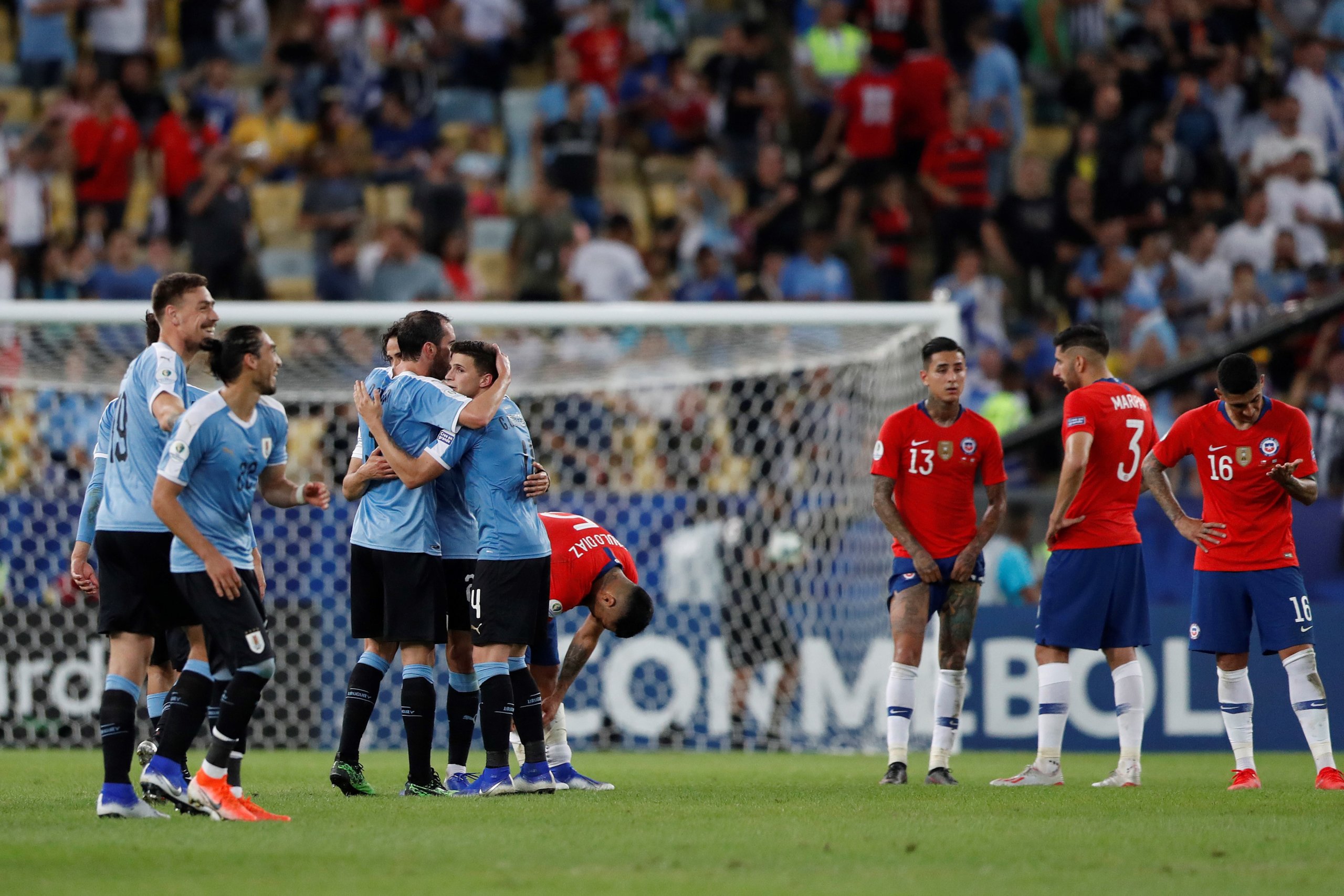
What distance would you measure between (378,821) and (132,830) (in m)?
0.94

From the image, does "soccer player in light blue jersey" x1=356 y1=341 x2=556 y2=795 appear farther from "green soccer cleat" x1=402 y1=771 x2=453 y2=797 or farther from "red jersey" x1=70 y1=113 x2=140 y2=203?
"red jersey" x1=70 y1=113 x2=140 y2=203

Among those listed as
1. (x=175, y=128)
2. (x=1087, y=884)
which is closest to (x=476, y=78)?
(x=175, y=128)

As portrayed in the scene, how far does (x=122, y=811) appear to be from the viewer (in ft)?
22.8

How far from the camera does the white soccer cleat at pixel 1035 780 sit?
8.95 m

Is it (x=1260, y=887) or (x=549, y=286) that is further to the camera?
(x=549, y=286)

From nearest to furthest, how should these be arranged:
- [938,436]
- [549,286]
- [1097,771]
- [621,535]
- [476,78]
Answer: [938,436]
[1097,771]
[621,535]
[549,286]
[476,78]

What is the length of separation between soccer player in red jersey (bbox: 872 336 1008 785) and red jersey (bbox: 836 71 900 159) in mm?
10238

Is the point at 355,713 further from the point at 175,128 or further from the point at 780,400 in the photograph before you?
the point at 175,128

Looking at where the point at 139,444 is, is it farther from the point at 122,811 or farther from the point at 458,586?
the point at 458,586

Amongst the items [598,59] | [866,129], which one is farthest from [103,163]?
[866,129]

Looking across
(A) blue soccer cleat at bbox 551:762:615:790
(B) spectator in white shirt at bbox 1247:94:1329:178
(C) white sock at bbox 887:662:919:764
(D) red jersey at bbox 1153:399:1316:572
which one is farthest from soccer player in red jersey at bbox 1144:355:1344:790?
(B) spectator in white shirt at bbox 1247:94:1329:178

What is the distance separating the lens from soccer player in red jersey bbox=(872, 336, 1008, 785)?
9086 mm

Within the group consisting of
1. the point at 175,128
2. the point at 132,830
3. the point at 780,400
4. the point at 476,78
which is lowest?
the point at 132,830

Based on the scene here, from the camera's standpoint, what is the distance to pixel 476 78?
20.1 meters
